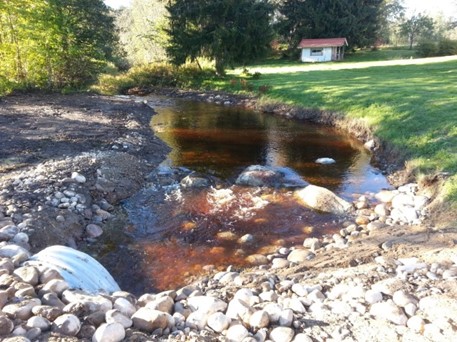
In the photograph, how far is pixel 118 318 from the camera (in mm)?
4133

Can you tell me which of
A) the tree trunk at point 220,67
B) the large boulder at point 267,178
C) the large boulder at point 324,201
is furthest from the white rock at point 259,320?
the tree trunk at point 220,67

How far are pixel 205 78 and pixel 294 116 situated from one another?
13909mm

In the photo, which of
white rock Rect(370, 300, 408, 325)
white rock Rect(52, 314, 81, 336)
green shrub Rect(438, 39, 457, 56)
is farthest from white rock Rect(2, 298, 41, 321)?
green shrub Rect(438, 39, 457, 56)

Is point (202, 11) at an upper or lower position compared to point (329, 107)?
upper

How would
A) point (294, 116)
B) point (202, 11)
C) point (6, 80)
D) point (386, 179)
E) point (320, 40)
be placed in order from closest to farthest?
1. point (386, 179)
2. point (294, 116)
3. point (6, 80)
4. point (202, 11)
5. point (320, 40)

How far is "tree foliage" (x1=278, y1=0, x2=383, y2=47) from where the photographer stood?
48.2 meters

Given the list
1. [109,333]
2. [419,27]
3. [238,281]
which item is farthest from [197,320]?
[419,27]

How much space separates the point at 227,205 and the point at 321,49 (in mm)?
42075

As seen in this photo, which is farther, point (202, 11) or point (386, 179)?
point (202, 11)

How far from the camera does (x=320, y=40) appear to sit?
47531 mm

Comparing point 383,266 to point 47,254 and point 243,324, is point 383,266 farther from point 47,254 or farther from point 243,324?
point 47,254

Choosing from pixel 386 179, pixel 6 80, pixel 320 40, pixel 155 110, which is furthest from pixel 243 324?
pixel 320 40

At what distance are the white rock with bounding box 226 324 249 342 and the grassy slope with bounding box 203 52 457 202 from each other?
6548mm

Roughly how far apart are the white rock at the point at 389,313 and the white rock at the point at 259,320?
134 cm
